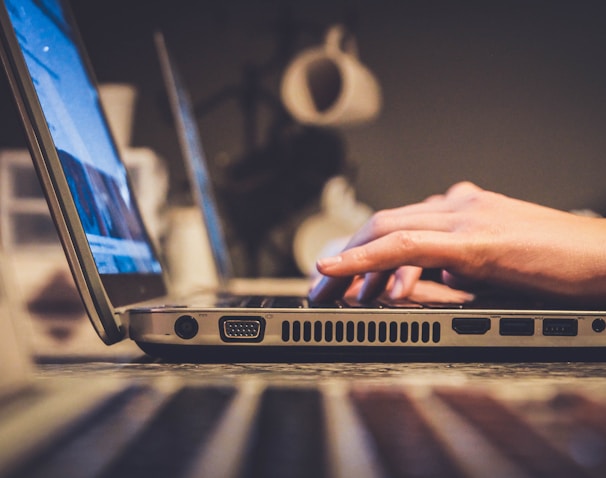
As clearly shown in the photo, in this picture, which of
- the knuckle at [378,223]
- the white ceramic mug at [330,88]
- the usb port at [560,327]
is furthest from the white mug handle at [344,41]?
the usb port at [560,327]

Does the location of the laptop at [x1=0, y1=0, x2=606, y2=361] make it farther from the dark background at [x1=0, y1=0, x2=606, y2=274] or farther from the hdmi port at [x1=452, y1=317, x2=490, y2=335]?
the dark background at [x1=0, y1=0, x2=606, y2=274]

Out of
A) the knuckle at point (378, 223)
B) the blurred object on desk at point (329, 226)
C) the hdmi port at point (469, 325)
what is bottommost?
the blurred object on desk at point (329, 226)

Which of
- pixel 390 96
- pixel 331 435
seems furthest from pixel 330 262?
pixel 390 96

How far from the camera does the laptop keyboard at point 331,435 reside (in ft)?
0.83

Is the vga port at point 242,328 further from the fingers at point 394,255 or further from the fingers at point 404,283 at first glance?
the fingers at point 404,283

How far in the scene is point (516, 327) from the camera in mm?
549

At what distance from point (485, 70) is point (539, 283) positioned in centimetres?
197

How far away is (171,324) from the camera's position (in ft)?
1.73

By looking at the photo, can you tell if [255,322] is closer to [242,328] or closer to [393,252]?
[242,328]

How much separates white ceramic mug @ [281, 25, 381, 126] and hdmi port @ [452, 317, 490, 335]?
155 cm

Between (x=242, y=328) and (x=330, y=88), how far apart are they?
181cm

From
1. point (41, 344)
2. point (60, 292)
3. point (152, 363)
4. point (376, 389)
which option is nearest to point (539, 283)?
point (376, 389)

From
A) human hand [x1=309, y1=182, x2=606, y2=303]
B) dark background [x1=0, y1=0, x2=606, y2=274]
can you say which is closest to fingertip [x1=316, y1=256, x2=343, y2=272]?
human hand [x1=309, y1=182, x2=606, y2=303]

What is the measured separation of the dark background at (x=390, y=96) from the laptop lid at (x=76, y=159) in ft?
5.29
